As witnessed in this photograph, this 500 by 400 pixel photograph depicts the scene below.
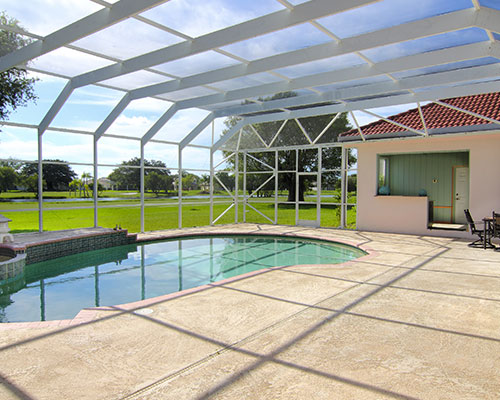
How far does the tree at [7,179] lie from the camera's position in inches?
688

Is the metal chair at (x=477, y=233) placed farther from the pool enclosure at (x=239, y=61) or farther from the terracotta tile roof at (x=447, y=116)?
the terracotta tile roof at (x=447, y=116)

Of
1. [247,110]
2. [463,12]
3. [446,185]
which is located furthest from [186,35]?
[446,185]

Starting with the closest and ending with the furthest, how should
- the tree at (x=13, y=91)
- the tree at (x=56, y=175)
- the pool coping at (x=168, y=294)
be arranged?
1. the pool coping at (x=168, y=294)
2. the tree at (x=13, y=91)
3. the tree at (x=56, y=175)

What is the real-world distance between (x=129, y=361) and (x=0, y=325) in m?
1.98

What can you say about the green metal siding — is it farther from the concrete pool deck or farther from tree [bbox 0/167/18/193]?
tree [bbox 0/167/18/193]

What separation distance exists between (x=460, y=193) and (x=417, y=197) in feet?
11.6

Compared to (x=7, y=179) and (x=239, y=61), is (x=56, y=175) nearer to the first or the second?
(x=7, y=179)

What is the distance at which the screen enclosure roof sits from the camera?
215 inches

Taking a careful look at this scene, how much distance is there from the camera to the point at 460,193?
48.8 feet

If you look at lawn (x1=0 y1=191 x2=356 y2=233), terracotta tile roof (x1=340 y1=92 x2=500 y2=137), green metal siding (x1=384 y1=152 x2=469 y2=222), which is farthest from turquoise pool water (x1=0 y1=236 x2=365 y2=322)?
lawn (x1=0 y1=191 x2=356 y2=233)

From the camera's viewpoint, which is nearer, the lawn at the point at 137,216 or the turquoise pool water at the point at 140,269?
the turquoise pool water at the point at 140,269

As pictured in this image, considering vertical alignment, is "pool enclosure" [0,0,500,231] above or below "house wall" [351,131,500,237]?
above

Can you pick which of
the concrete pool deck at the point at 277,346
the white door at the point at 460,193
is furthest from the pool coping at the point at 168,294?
the white door at the point at 460,193

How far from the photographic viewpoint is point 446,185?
49.4 ft
